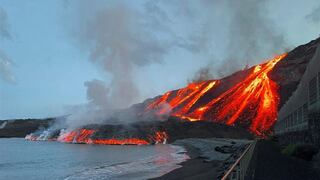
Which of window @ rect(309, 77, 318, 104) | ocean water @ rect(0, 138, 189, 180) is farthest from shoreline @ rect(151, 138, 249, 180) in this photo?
window @ rect(309, 77, 318, 104)

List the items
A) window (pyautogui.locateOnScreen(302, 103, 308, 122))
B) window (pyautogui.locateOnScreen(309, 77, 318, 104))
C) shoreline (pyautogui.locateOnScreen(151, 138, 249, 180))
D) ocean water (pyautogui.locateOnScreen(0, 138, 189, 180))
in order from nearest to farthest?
window (pyautogui.locateOnScreen(309, 77, 318, 104)), window (pyautogui.locateOnScreen(302, 103, 308, 122)), shoreline (pyautogui.locateOnScreen(151, 138, 249, 180)), ocean water (pyautogui.locateOnScreen(0, 138, 189, 180))

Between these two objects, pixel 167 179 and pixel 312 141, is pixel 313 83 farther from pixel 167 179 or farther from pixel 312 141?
pixel 167 179

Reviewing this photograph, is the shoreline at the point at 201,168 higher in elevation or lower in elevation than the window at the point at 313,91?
lower

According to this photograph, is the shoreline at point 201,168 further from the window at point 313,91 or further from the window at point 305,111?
the window at point 313,91

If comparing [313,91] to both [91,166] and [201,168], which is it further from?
[91,166]

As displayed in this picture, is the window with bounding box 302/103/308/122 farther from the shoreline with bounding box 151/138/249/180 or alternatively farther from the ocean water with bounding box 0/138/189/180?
the ocean water with bounding box 0/138/189/180

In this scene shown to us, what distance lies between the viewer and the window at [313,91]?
3281cm

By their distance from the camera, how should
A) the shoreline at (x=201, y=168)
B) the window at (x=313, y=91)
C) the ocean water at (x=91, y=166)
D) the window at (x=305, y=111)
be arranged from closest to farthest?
the window at (x=313, y=91) < the window at (x=305, y=111) < the shoreline at (x=201, y=168) < the ocean water at (x=91, y=166)

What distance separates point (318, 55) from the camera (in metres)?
31.3

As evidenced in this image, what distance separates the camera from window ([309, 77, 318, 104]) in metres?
32.8

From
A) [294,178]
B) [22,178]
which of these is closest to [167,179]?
[22,178]

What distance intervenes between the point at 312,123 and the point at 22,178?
36501mm

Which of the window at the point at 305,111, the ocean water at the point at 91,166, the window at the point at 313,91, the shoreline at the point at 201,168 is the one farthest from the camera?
the ocean water at the point at 91,166

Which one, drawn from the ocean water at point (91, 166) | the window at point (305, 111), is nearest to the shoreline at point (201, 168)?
the ocean water at point (91, 166)
